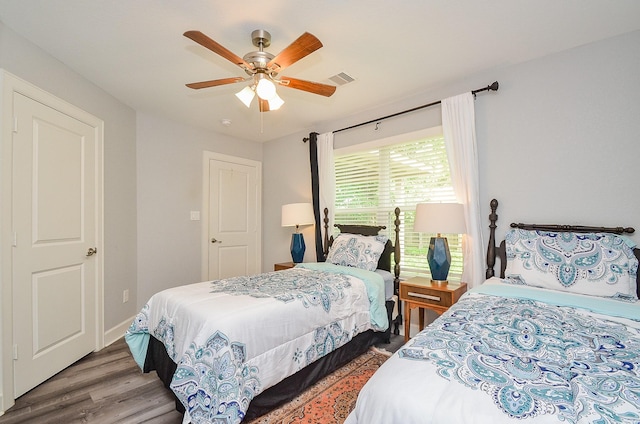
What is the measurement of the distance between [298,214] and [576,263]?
2724 mm

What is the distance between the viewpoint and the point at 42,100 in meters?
2.21

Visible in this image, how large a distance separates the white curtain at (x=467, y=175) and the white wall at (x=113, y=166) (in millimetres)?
3381

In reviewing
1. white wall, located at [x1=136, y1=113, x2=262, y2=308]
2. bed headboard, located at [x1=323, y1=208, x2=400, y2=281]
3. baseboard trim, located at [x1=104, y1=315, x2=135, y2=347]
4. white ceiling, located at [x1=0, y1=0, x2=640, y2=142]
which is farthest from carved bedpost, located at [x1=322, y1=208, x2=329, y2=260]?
baseboard trim, located at [x1=104, y1=315, x2=135, y2=347]

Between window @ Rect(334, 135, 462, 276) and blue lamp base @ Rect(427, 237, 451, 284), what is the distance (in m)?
0.29

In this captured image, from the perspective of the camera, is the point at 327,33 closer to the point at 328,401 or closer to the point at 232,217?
the point at 328,401

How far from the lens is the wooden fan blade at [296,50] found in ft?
5.26

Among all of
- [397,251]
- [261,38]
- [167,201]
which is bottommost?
[397,251]

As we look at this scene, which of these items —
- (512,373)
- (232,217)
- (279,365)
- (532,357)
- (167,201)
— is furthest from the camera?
(232,217)

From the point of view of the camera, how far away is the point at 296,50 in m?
1.72

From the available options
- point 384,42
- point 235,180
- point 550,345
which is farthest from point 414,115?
point 235,180

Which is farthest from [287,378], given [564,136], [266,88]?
[564,136]

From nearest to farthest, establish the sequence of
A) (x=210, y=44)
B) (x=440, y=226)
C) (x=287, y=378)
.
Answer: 1. (x=210, y=44)
2. (x=287, y=378)
3. (x=440, y=226)

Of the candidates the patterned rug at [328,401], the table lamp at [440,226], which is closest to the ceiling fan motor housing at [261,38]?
the table lamp at [440,226]

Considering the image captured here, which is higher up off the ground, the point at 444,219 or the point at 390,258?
the point at 444,219
